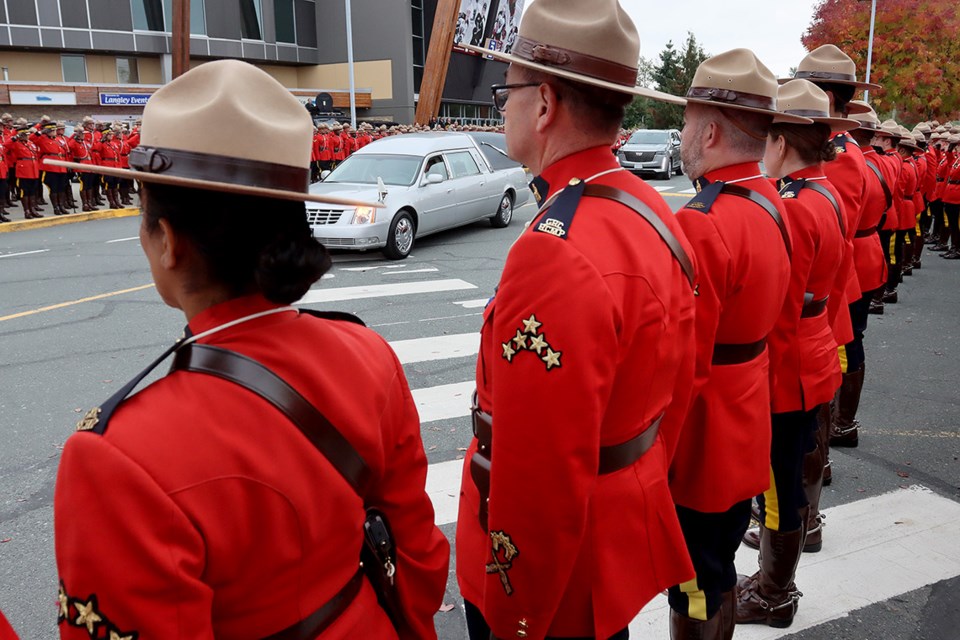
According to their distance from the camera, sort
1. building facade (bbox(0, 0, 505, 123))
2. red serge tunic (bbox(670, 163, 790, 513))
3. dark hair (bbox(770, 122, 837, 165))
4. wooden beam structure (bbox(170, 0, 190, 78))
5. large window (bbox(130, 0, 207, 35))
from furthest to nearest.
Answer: large window (bbox(130, 0, 207, 35)) < building facade (bbox(0, 0, 505, 123)) < wooden beam structure (bbox(170, 0, 190, 78)) < dark hair (bbox(770, 122, 837, 165)) < red serge tunic (bbox(670, 163, 790, 513))

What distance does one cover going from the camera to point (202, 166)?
1.36m

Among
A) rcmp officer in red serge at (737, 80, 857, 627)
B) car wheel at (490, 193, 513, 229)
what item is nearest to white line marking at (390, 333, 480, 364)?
rcmp officer in red serge at (737, 80, 857, 627)

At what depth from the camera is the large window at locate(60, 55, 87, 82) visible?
37156 mm

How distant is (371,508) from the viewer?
67.6 inches

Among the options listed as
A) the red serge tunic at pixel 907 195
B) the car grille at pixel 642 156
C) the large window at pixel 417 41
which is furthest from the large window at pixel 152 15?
the red serge tunic at pixel 907 195

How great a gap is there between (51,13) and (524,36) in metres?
40.9

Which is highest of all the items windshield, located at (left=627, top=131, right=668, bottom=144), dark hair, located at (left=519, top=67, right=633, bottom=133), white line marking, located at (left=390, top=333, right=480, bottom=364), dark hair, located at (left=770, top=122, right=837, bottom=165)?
dark hair, located at (left=519, top=67, right=633, bottom=133)

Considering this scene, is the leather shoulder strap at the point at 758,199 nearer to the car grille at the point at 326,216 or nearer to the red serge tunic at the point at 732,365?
the red serge tunic at the point at 732,365

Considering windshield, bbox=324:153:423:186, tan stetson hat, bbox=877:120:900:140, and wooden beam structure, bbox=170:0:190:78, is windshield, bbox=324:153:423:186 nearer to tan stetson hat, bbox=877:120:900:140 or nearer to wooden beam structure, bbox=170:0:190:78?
tan stetson hat, bbox=877:120:900:140

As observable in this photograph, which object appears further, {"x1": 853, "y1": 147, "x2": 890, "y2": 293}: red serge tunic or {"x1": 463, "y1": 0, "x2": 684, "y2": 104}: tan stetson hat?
{"x1": 853, "y1": 147, "x2": 890, "y2": 293}: red serge tunic

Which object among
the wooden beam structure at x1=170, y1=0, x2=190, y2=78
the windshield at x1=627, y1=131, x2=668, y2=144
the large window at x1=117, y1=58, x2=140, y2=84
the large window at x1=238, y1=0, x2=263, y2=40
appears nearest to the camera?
the wooden beam structure at x1=170, y1=0, x2=190, y2=78

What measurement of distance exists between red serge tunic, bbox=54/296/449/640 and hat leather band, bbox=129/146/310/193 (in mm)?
228

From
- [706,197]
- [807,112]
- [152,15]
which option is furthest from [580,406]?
[152,15]

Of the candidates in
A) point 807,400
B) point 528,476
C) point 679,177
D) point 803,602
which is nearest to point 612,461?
point 528,476
